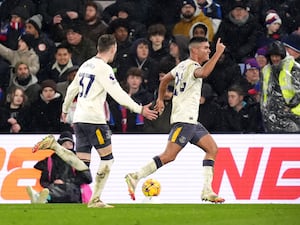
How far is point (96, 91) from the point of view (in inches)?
651

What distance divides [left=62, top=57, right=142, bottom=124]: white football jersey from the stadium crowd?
413cm

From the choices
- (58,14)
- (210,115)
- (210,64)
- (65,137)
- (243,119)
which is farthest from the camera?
(58,14)

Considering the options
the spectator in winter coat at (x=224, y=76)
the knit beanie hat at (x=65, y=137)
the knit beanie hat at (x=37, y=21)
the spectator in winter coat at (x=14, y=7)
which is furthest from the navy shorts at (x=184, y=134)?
the spectator in winter coat at (x=14, y=7)

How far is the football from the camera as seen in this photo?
19.0 meters

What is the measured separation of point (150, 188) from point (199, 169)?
107 cm

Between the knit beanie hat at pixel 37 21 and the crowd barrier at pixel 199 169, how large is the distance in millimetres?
4108

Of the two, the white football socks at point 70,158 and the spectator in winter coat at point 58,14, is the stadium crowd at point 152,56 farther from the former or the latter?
the white football socks at point 70,158

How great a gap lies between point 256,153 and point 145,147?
176cm

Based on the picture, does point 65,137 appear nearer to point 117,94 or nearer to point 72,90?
point 72,90

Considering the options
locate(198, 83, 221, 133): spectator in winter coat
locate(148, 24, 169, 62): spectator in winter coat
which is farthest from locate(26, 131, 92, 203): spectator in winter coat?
locate(148, 24, 169, 62): spectator in winter coat

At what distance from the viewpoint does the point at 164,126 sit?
20688 mm

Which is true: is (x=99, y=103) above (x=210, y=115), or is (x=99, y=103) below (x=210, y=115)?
above

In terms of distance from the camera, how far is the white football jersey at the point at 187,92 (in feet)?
57.4

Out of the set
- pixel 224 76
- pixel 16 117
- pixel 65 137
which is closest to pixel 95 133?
pixel 65 137
